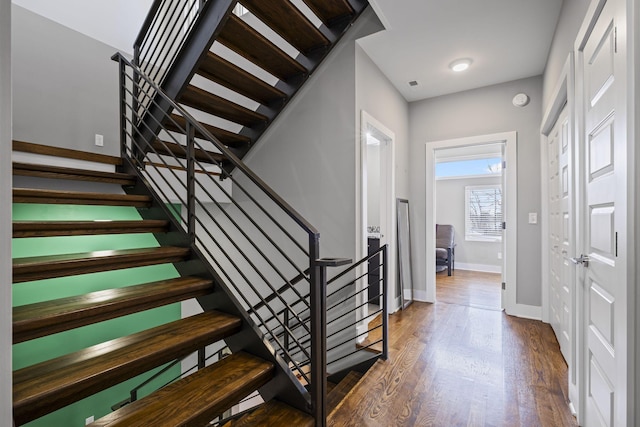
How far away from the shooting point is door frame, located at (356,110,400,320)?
276cm

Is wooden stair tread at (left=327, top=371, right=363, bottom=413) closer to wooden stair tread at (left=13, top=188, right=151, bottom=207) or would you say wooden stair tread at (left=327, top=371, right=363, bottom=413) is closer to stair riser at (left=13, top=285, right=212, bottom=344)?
stair riser at (left=13, top=285, right=212, bottom=344)

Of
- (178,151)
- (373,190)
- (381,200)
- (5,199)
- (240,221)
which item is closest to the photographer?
(5,199)

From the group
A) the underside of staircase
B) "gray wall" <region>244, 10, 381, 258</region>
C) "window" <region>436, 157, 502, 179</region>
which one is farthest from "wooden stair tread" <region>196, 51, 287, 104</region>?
"window" <region>436, 157, 502, 179</region>

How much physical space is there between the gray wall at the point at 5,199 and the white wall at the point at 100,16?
134 inches

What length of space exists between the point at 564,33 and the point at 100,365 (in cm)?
339

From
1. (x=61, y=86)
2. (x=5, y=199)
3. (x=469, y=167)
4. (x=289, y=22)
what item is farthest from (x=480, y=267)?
(x=61, y=86)

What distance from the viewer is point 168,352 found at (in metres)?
1.40

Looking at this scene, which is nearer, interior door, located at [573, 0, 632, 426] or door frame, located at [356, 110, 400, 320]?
interior door, located at [573, 0, 632, 426]

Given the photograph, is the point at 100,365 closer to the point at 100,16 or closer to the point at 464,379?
the point at 464,379

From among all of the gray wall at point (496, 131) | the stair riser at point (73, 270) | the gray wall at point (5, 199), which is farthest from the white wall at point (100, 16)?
the gray wall at point (496, 131)

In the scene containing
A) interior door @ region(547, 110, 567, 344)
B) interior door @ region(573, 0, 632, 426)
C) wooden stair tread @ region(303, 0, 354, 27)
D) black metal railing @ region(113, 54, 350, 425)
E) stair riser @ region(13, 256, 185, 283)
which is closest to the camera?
interior door @ region(573, 0, 632, 426)

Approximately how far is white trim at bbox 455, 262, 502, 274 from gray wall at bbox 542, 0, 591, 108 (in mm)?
4454

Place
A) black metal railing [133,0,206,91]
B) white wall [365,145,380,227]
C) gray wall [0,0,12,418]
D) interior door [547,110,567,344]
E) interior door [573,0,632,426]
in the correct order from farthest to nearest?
1. white wall [365,145,380,227]
2. interior door [547,110,567,344]
3. black metal railing [133,0,206,91]
4. interior door [573,0,632,426]
5. gray wall [0,0,12,418]

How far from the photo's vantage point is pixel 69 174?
209cm
